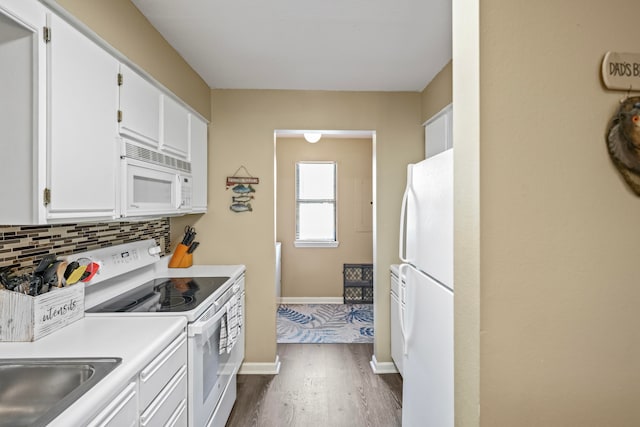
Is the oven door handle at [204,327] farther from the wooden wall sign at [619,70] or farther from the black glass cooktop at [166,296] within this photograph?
the wooden wall sign at [619,70]

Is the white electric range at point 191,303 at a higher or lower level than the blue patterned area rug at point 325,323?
higher

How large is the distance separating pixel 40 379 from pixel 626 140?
6.04 ft

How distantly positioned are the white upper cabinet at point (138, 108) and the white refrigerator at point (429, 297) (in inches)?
56.7

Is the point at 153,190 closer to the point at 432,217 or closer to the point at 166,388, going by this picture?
the point at 166,388

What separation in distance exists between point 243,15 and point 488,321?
1.94 meters

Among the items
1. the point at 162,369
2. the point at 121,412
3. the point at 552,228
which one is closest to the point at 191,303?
the point at 162,369

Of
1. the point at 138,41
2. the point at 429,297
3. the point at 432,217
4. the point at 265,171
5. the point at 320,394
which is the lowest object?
the point at 320,394

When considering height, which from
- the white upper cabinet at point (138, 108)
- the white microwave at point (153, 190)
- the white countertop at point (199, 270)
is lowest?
the white countertop at point (199, 270)

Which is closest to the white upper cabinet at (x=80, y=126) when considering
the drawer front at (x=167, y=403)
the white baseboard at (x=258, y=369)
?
the drawer front at (x=167, y=403)

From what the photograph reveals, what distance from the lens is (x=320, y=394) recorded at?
2775 millimetres

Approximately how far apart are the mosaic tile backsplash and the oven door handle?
73 cm

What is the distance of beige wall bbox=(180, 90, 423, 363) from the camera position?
10.4 feet

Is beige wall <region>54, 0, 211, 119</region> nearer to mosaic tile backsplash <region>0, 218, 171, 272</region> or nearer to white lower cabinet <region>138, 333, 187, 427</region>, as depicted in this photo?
mosaic tile backsplash <region>0, 218, 171, 272</region>

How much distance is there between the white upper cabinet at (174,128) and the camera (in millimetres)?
2210
